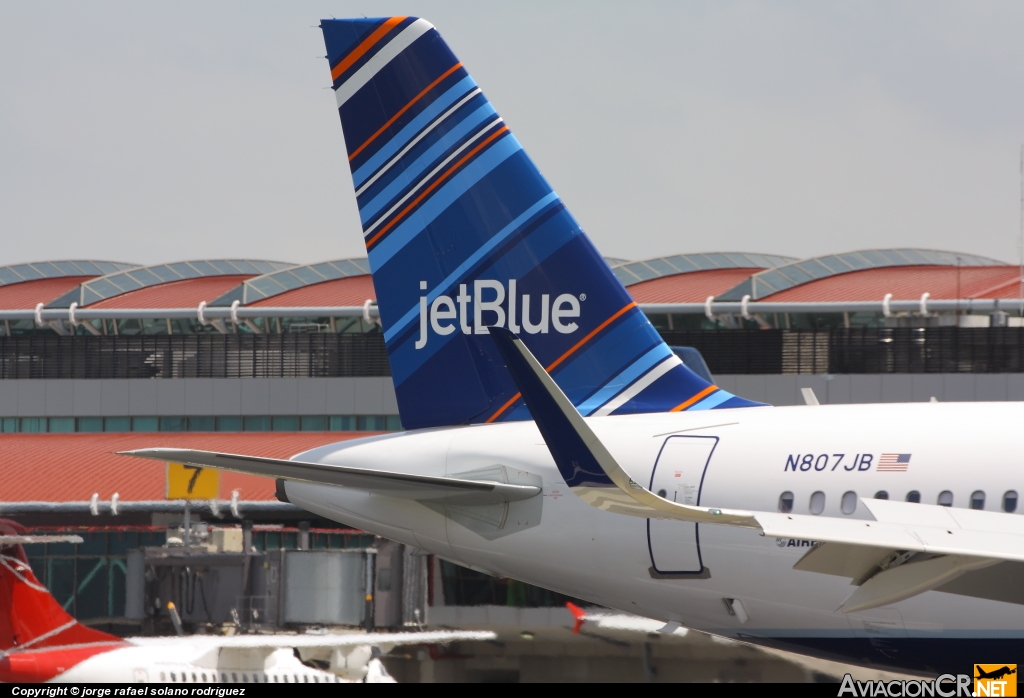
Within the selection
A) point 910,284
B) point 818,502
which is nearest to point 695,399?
point 818,502

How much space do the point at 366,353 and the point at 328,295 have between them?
426 centimetres

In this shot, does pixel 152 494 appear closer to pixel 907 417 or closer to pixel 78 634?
pixel 78 634

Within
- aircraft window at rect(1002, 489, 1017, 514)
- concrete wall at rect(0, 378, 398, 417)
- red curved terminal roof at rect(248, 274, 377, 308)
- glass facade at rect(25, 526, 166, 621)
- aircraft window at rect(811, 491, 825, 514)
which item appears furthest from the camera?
red curved terminal roof at rect(248, 274, 377, 308)

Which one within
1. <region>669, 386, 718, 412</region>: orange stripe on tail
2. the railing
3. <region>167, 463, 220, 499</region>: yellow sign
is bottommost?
<region>167, 463, 220, 499</region>: yellow sign

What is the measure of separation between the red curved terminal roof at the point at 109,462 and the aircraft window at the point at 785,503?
17.8 metres

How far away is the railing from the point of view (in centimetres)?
3047

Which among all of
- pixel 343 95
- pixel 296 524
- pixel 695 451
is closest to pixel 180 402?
pixel 296 524

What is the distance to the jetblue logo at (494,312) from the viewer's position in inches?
489

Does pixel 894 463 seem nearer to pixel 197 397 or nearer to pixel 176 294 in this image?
pixel 197 397

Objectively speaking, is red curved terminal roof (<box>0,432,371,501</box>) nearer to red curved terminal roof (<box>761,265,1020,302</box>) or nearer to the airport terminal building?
the airport terminal building

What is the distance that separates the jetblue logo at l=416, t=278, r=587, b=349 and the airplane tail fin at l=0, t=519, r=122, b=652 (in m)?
8.20

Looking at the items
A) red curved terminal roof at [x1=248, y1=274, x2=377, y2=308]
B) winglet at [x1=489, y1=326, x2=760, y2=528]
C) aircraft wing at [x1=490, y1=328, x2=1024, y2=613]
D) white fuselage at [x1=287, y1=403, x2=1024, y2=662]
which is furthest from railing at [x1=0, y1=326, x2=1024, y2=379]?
winglet at [x1=489, y1=326, x2=760, y2=528]

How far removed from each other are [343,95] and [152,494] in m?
17.4

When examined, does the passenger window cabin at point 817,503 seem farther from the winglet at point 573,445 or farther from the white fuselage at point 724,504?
the winglet at point 573,445
